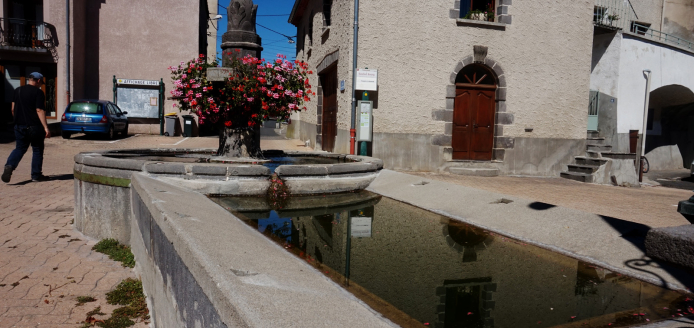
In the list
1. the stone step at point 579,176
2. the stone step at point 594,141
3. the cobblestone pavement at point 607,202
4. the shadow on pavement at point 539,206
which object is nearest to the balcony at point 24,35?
the cobblestone pavement at point 607,202

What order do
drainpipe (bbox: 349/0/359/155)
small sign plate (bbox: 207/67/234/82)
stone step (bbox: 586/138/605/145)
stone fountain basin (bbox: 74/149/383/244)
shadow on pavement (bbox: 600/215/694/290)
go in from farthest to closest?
stone step (bbox: 586/138/605/145) < drainpipe (bbox: 349/0/359/155) < small sign plate (bbox: 207/67/234/82) < stone fountain basin (bbox: 74/149/383/244) < shadow on pavement (bbox: 600/215/694/290)

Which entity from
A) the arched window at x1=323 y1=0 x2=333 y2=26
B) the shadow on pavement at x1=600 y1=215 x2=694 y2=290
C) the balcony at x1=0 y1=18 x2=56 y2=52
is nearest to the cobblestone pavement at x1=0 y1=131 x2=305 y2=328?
the shadow on pavement at x1=600 y1=215 x2=694 y2=290

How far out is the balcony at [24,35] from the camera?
64.6 ft

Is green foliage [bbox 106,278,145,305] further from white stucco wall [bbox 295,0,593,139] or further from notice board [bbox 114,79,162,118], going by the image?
notice board [bbox 114,79,162,118]

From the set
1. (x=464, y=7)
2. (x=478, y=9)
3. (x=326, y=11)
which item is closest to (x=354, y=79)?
(x=464, y=7)

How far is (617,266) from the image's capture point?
3.79 m

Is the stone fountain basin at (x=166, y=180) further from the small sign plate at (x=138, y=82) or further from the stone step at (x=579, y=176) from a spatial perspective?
the small sign plate at (x=138, y=82)

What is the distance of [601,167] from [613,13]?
681 centimetres

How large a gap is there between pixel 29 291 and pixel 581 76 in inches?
507

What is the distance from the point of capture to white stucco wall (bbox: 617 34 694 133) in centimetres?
1525

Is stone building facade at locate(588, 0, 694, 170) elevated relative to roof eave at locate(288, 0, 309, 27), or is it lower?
lower

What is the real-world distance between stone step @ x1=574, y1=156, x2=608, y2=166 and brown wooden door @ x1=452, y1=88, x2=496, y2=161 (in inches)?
101

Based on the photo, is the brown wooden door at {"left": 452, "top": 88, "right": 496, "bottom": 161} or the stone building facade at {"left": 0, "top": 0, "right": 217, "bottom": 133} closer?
the brown wooden door at {"left": 452, "top": 88, "right": 496, "bottom": 161}

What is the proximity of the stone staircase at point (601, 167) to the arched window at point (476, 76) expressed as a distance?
10.5ft
